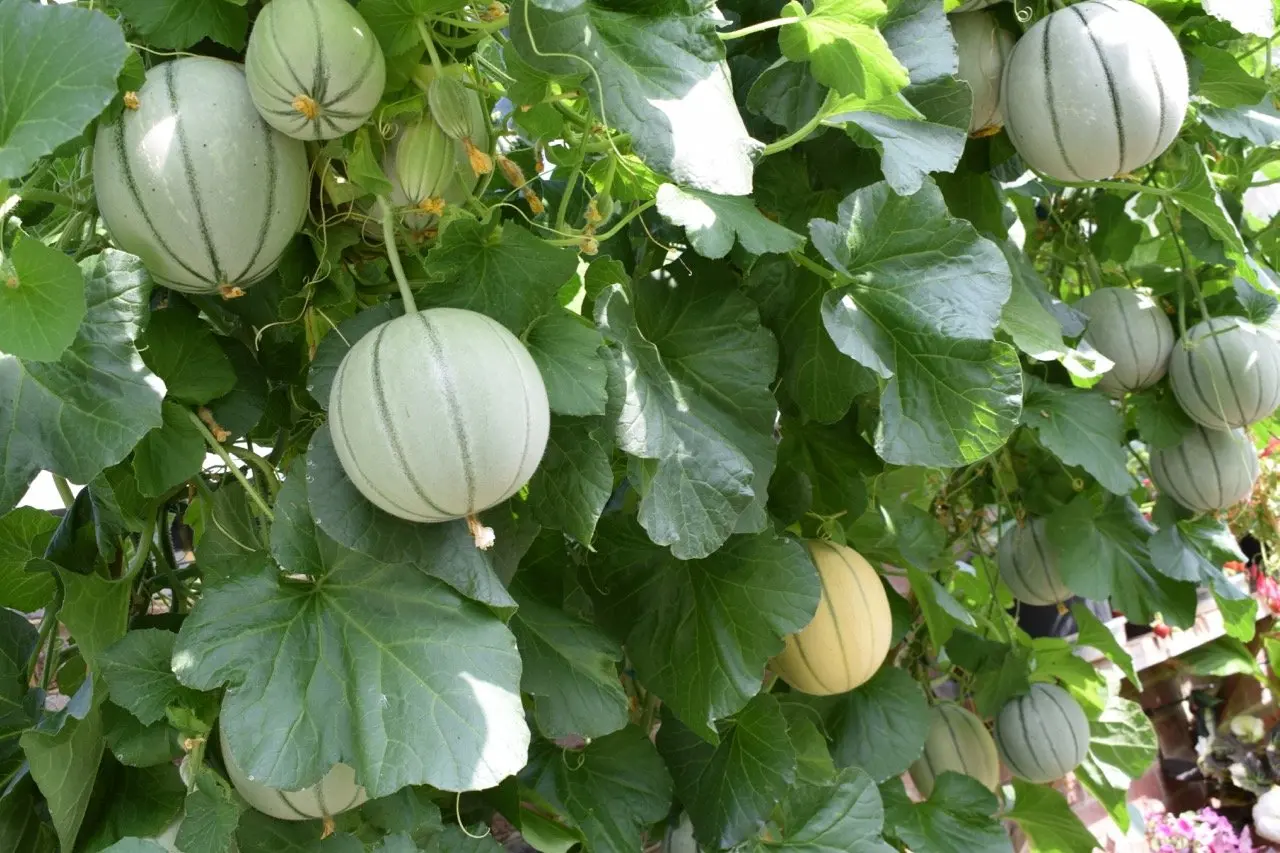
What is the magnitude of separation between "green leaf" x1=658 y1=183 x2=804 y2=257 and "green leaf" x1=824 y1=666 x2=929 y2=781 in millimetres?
640

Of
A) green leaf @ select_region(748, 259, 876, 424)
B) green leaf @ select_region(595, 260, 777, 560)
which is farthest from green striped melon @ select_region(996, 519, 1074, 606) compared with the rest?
green leaf @ select_region(595, 260, 777, 560)

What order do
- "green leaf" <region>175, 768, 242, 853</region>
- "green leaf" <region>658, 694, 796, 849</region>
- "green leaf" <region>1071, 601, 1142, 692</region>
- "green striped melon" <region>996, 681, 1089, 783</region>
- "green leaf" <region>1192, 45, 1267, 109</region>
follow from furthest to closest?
"green leaf" <region>1071, 601, 1142, 692</region>
"green striped melon" <region>996, 681, 1089, 783</region>
"green leaf" <region>1192, 45, 1267, 109</region>
"green leaf" <region>658, 694, 796, 849</region>
"green leaf" <region>175, 768, 242, 853</region>

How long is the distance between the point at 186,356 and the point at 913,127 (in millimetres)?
581

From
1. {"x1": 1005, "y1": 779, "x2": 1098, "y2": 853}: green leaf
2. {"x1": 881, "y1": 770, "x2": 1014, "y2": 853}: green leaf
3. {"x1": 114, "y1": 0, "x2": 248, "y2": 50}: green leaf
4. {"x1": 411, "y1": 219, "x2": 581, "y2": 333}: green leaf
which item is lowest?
{"x1": 1005, "y1": 779, "x2": 1098, "y2": 853}: green leaf

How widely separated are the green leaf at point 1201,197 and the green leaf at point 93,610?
1111mm

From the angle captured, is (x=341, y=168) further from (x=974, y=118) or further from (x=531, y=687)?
(x=974, y=118)

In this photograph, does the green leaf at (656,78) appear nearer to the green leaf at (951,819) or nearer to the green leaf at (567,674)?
the green leaf at (567,674)

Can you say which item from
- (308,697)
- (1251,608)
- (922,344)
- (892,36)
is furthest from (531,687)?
(1251,608)

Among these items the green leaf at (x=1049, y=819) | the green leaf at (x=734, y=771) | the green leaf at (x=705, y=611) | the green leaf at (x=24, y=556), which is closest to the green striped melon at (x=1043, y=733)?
the green leaf at (x=1049, y=819)

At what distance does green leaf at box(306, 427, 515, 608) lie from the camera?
60 centimetres

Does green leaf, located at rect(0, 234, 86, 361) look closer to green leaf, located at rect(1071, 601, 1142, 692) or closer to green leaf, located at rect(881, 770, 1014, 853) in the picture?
green leaf, located at rect(881, 770, 1014, 853)

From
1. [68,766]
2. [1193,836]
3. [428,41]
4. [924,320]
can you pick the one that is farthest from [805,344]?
[1193,836]

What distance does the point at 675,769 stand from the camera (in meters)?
1.02

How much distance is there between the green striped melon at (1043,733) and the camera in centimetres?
141
